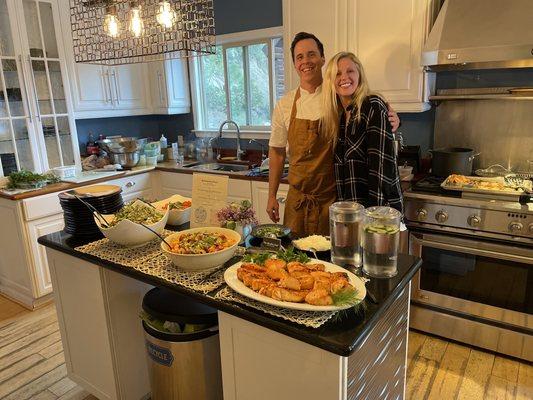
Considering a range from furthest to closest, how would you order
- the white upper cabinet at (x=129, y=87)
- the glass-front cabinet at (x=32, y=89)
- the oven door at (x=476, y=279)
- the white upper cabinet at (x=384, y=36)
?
the white upper cabinet at (x=129, y=87), the glass-front cabinet at (x=32, y=89), the white upper cabinet at (x=384, y=36), the oven door at (x=476, y=279)

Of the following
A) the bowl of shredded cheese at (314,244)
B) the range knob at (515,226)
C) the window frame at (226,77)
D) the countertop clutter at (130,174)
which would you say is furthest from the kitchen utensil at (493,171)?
the window frame at (226,77)

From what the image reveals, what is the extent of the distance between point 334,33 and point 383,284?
2030 millimetres

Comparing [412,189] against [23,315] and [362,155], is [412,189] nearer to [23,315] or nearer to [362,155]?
[362,155]

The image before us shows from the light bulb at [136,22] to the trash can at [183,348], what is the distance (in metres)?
1.00

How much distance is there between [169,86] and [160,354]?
9.82 feet

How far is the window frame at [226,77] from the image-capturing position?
143 inches

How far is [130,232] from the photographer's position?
1.62 metres

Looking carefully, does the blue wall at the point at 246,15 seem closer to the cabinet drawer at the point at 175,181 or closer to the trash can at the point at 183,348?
the cabinet drawer at the point at 175,181

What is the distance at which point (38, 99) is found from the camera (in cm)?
329

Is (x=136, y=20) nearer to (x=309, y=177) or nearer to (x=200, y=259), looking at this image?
(x=200, y=259)

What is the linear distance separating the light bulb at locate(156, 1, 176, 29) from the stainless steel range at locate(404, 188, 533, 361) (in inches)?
63.8

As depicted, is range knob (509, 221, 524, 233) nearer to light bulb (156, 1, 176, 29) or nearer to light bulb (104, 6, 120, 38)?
light bulb (156, 1, 176, 29)

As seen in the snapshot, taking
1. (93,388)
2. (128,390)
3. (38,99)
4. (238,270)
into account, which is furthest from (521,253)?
(38,99)

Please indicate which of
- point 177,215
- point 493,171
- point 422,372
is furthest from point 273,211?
point 493,171
